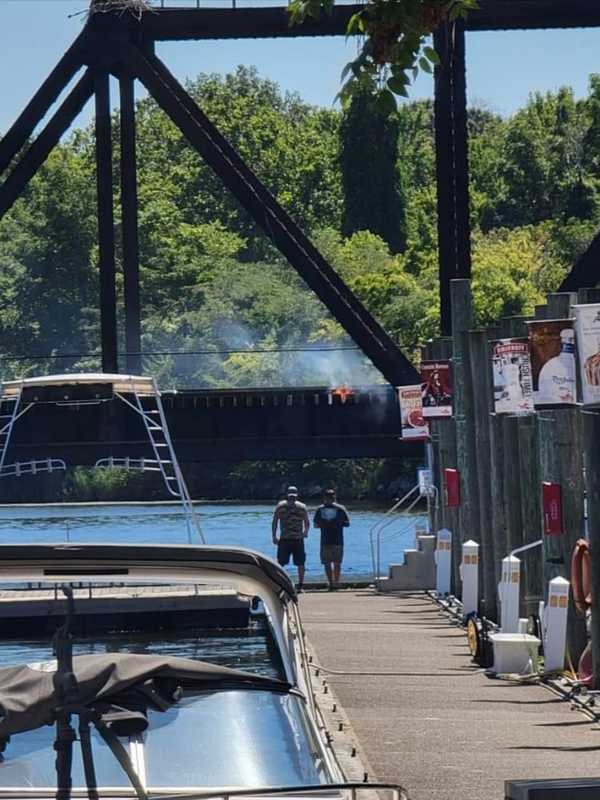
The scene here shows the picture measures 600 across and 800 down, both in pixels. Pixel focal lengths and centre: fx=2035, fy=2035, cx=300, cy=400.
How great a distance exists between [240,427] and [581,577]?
2447 cm

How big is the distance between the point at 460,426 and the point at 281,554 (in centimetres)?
467

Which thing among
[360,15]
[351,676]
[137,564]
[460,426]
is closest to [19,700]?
[137,564]

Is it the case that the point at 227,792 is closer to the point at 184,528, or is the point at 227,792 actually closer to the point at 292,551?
the point at 292,551

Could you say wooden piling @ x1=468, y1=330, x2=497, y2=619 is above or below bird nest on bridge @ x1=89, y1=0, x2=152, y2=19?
below

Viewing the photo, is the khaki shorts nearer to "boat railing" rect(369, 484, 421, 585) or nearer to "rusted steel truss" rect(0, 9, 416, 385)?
"boat railing" rect(369, 484, 421, 585)

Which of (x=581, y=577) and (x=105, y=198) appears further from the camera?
(x=105, y=198)

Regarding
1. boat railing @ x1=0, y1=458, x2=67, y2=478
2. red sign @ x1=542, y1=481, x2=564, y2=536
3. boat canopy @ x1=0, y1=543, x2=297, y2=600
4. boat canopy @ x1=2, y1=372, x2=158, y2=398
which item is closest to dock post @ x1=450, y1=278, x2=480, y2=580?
boat canopy @ x1=2, y1=372, x2=158, y2=398

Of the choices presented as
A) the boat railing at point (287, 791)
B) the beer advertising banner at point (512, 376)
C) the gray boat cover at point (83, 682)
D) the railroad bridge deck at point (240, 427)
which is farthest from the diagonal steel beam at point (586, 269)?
the boat railing at point (287, 791)

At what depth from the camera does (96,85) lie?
46.7m

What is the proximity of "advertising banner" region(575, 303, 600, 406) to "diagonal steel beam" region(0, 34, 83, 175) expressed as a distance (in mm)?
31352

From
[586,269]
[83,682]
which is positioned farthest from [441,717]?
[586,269]

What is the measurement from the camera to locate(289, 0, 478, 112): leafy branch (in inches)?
331

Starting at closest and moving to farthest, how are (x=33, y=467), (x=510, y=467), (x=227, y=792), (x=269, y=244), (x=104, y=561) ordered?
(x=227, y=792)
(x=104, y=561)
(x=510, y=467)
(x=33, y=467)
(x=269, y=244)

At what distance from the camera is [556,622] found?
18.4m
